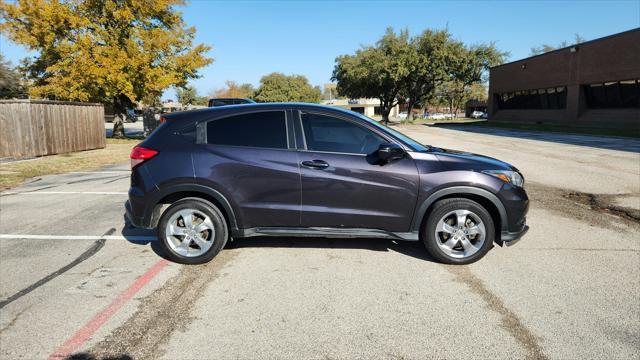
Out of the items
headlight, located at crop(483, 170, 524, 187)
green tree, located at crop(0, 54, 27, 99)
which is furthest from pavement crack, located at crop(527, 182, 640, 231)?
green tree, located at crop(0, 54, 27, 99)

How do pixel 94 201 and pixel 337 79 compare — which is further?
pixel 337 79

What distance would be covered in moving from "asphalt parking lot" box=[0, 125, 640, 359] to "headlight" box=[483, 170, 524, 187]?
904mm

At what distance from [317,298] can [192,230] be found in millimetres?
1681

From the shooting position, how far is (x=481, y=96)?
90.2m

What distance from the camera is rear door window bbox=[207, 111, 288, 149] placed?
458 centimetres

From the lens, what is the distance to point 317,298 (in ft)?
12.2

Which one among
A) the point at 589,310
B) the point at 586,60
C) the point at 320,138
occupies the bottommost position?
the point at 589,310

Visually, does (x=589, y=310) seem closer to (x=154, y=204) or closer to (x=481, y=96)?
(x=154, y=204)

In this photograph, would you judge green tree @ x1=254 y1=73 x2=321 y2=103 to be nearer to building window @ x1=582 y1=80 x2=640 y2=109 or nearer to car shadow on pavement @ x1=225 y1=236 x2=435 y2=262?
building window @ x1=582 y1=80 x2=640 y2=109

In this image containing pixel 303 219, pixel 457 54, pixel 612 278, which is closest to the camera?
pixel 612 278

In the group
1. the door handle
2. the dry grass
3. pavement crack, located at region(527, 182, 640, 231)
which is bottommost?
pavement crack, located at region(527, 182, 640, 231)

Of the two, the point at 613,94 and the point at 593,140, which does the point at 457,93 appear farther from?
the point at 593,140

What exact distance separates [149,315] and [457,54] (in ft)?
155

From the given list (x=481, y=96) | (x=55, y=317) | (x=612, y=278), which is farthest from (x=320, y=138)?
(x=481, y=96)
